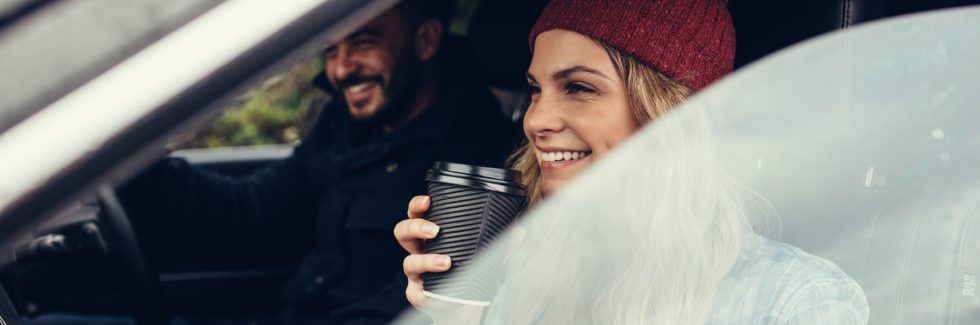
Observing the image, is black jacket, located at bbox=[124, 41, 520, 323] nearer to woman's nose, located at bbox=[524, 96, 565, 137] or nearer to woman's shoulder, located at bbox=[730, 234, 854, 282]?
woman's nose, located at bbox=[524, 96, 565, 137]

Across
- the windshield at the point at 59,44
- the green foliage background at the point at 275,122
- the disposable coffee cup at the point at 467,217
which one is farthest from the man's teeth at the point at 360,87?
the windshield at the point at 59,44

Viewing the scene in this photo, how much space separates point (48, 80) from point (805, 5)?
1.25 meters

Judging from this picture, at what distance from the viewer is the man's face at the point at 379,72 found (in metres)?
2.45

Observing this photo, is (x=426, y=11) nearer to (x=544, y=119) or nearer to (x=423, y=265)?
(x=544, y=119)

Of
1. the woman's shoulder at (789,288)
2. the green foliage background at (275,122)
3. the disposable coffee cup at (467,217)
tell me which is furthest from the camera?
the green foliage background at (275,122)

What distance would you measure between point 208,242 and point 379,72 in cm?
83

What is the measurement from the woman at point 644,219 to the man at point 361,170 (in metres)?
0.50

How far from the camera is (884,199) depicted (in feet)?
4.28

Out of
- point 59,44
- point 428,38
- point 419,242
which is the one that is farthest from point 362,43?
point 59,44

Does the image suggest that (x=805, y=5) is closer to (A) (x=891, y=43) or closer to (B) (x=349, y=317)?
(A) (x=891, y=43)

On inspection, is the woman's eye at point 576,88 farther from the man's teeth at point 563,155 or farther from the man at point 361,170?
the man at point 361,170

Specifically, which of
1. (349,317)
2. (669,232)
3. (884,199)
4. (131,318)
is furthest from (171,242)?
(884,199)

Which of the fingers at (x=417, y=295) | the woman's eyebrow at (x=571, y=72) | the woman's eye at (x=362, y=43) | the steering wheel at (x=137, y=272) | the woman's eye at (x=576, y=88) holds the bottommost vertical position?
the steering wheel at (x=137, y=272)

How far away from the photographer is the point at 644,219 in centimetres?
136
